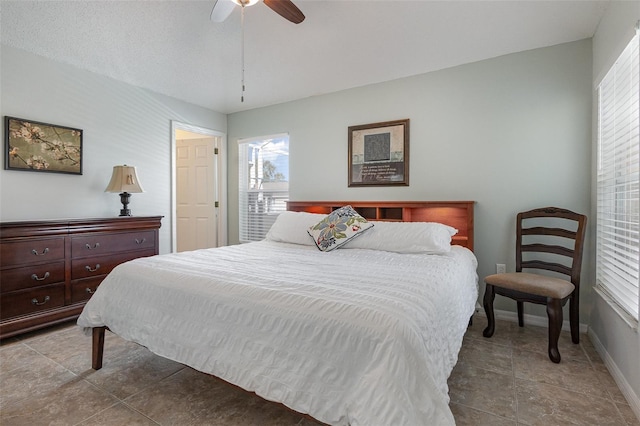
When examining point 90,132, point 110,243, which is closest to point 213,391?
point 110,243

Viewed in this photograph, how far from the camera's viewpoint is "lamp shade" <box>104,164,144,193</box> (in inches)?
133

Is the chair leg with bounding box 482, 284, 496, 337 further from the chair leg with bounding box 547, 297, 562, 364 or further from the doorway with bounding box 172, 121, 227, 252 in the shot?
the doorway with bounding box 172, 121, 227, 252

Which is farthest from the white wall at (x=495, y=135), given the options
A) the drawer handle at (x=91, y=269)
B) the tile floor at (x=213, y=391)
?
the drawer handle at (x=91, y=269)

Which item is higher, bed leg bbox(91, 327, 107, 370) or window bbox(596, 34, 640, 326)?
window bbox(596, 34, 640, 326)

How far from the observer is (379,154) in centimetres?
364

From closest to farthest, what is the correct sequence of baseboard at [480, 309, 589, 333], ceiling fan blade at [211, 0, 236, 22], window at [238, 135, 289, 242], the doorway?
ceiling fan blade at [211, 0, 236, 22]
baseboard at [480, 309, 589, 333]
window at [238, 135, 289, 242]
the doorway

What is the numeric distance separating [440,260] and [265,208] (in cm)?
291

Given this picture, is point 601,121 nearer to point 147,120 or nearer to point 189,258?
point 189,258

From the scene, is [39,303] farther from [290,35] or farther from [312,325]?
[290,35]

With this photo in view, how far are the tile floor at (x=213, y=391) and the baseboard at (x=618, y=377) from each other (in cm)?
3

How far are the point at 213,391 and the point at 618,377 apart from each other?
2.37 metres

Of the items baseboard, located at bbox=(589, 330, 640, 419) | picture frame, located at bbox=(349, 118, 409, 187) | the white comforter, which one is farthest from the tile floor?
picture frame, located at bbox=(349, 118, 409, 187)

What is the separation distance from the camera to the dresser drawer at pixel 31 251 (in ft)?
8.25

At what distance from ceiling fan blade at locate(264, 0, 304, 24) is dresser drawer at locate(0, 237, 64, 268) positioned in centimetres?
262
